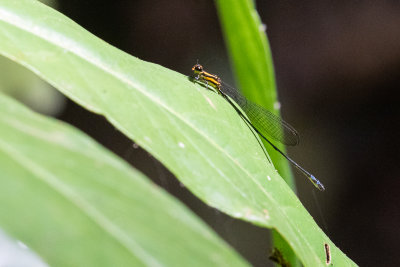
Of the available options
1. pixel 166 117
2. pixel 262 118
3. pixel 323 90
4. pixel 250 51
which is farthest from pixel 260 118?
pixel 323 90

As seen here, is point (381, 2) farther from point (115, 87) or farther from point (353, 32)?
point (115, 87)

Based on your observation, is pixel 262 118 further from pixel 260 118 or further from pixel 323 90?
pixel 323 90

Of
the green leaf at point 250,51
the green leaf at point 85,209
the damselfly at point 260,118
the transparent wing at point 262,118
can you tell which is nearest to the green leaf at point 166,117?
the green leaf at point 250,51

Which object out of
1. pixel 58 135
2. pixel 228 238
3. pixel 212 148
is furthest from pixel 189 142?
pixel 228 238

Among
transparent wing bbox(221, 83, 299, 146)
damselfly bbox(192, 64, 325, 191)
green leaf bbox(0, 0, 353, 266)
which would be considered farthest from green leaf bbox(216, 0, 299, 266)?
transparent wing bbox(221, 83, 299, 146)

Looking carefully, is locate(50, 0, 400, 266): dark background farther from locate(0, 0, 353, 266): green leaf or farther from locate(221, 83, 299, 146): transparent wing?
locate(0, 0, 353, 266): green leaf

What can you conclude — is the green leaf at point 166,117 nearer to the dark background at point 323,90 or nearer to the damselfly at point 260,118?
the damselfly at point 260,118
